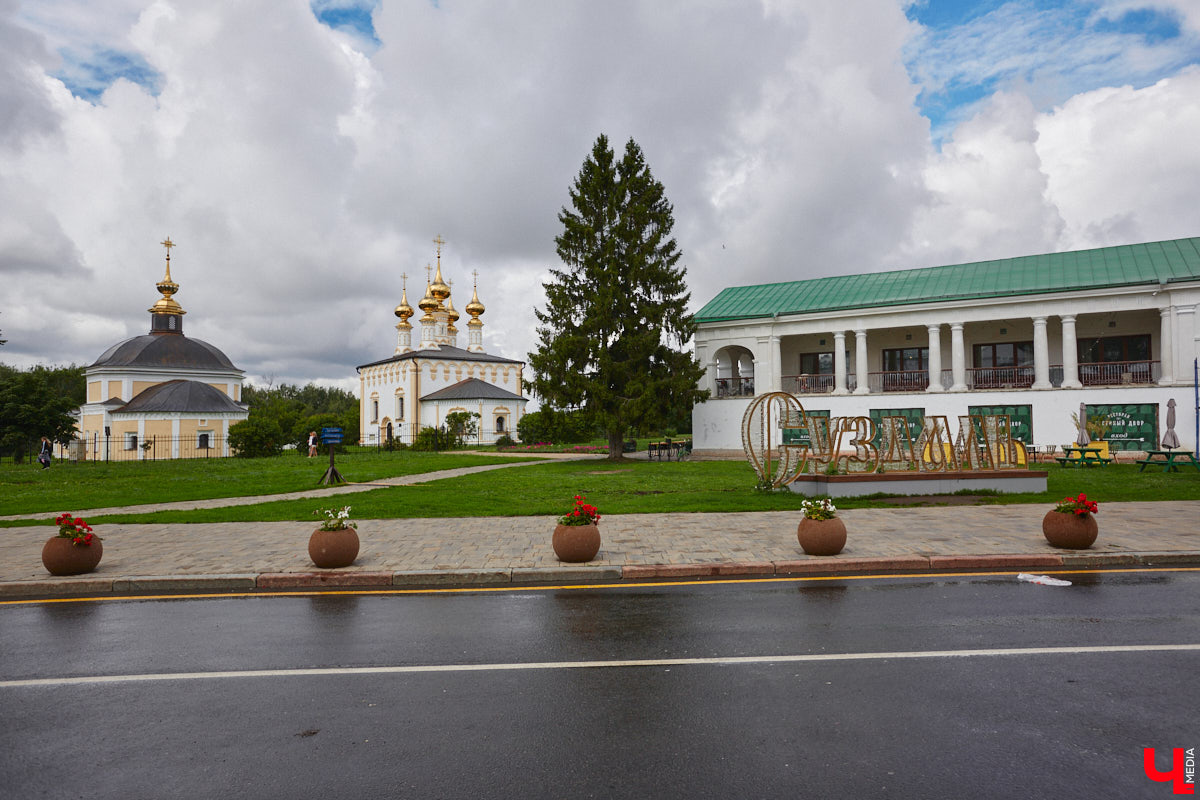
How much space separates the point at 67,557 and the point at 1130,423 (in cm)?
3686

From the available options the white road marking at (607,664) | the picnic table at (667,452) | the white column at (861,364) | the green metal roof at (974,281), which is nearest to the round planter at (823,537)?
the white road marking at (607,664)

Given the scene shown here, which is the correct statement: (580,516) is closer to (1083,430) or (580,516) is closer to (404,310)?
(1083,430)

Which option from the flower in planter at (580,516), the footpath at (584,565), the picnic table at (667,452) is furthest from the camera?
the picnic table at (667,452)

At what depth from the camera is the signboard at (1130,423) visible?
1153 inches

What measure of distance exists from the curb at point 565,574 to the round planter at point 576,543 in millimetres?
330

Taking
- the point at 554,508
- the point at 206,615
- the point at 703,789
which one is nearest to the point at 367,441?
the point at 554,508

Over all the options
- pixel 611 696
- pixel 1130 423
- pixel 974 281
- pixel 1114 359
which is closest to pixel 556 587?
pixel 611 696

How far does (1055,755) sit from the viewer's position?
4008 mm

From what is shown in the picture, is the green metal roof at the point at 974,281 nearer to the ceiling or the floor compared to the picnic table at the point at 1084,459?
nearer to the ceiling

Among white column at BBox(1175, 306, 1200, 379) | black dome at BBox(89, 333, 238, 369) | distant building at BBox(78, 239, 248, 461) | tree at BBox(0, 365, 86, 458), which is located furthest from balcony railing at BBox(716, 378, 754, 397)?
black dome at BBox(89, 333, 238, 369)

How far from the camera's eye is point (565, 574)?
9.20 m

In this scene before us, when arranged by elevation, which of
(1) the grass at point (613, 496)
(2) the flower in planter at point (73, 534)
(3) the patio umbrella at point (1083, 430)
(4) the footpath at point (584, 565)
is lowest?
(4) the footpath at point (584, 565)

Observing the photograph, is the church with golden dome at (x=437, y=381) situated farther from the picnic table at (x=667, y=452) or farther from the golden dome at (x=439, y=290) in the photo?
the picnic table at (x=667, y=452)

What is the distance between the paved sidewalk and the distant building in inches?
1856
